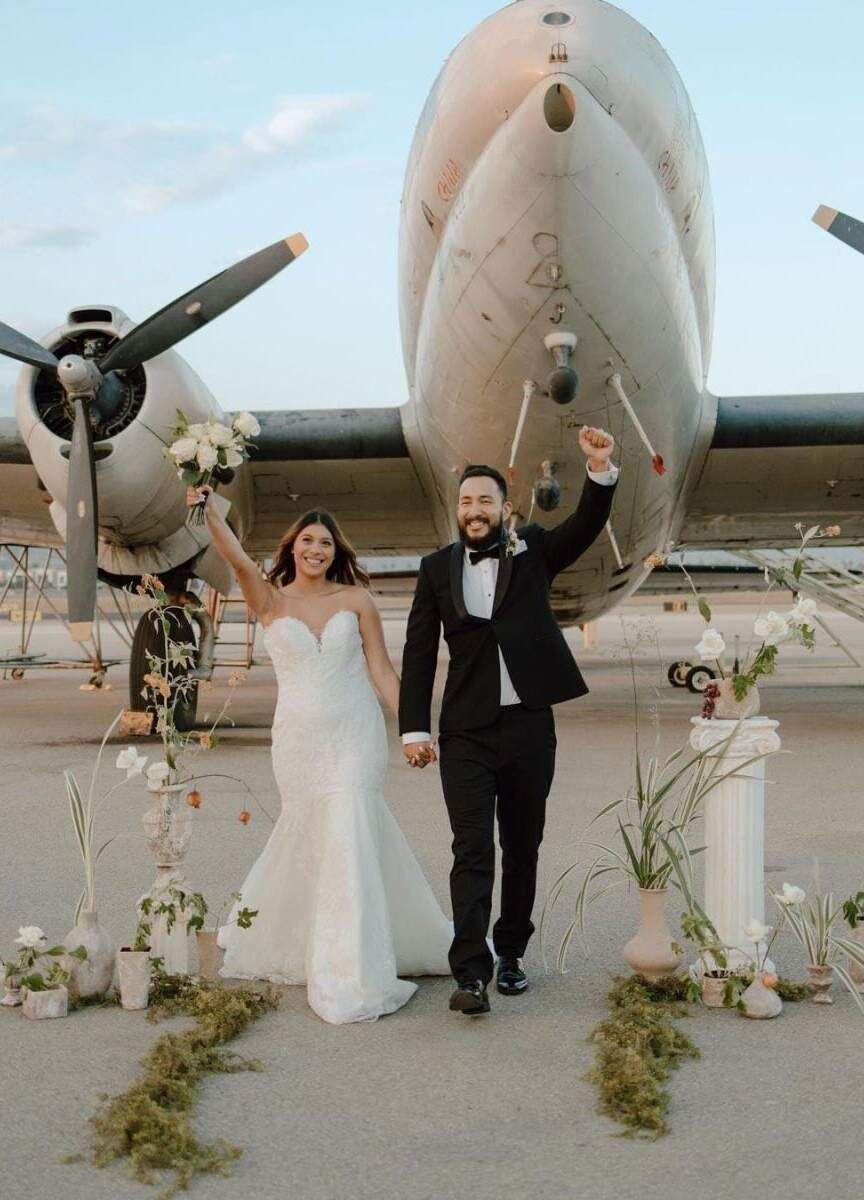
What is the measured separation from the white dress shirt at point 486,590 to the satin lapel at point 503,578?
0.11 ft

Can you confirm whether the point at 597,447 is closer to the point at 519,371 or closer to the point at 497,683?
the point at 497,683

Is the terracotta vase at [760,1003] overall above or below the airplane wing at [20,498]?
below

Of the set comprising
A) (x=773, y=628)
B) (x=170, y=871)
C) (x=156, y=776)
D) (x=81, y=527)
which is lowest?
(x=170, y=871)

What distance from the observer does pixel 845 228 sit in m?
11.4

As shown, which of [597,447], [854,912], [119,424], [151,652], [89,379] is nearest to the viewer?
[597,447]

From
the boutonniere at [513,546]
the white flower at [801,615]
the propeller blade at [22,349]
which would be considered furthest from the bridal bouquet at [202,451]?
the propeller blade at [22,349]

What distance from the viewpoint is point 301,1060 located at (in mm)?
3748

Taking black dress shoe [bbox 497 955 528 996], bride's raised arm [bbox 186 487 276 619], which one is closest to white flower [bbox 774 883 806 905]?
black dress shoe [bbox 497 955 528 996]

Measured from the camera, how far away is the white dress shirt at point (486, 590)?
14.5 feet

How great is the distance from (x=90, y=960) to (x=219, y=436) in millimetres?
1905

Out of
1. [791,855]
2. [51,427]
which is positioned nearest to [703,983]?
[791,855]

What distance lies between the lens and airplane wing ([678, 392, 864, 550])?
12.5 meters

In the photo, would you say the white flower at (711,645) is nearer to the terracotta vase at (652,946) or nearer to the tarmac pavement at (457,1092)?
the terracotta vase at (652,946)

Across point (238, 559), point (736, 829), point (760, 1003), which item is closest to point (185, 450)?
point (238, 559)
